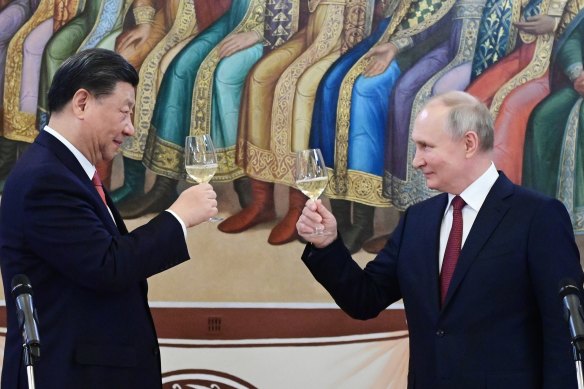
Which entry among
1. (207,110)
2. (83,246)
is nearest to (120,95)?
(83,246)

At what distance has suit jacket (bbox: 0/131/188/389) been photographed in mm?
2803

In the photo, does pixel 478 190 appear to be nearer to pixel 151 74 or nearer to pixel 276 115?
pixel 276 115

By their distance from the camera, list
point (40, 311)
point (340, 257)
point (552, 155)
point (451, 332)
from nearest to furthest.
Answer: point (40, 311)
point (451, 332)
point (340, 257)
point (552, 155)

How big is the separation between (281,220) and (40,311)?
1966 mm

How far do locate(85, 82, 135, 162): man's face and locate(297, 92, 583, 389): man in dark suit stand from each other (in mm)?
704

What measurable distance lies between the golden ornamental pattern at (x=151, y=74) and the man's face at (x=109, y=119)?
167 cm

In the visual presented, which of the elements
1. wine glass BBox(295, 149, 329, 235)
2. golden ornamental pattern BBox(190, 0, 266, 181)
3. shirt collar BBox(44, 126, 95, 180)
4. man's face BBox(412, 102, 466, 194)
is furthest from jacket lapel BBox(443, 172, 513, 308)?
golden ornamental pattern BBox(190, 0, 266, 181)

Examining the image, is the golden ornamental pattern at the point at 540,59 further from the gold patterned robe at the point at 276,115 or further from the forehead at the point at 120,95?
the forehead at the point at 120,95

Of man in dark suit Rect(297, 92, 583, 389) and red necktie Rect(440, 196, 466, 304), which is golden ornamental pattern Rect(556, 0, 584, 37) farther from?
red necktie Rect(440, 196, 466, 304)

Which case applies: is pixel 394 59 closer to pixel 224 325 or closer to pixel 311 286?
pixel 311 286

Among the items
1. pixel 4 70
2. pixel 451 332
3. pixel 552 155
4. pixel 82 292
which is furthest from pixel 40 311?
pixel 552 155

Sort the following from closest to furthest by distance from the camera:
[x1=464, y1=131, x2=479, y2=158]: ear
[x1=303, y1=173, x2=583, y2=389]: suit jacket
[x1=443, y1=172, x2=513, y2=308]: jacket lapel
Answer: [x1=303, y1=173, x2=583, y2=389]: suit jacket < [x1=443, y1=172, x2=513, y2=308]: jacket lapel < [x1=464, y1=131, x2=479, y2=158]: ear

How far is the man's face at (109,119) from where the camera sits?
9.69ft

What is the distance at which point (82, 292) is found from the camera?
9.40 feet
